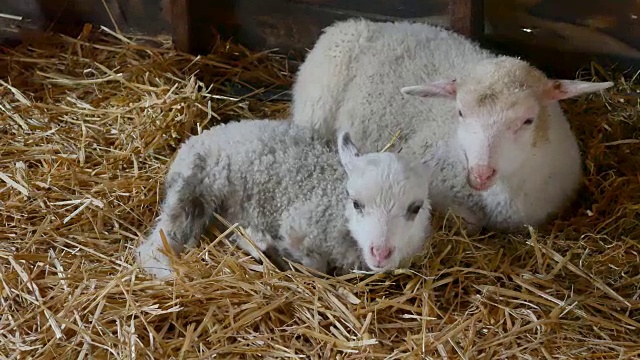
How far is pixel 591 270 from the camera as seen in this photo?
3.26 m

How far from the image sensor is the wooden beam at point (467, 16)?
419 cm

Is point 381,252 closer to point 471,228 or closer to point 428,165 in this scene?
point 428,165

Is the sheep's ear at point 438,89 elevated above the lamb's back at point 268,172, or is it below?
above

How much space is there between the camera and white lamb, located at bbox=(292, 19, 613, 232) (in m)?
3.21

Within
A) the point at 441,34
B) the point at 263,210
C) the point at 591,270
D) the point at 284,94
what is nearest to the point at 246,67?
the point at 284,94

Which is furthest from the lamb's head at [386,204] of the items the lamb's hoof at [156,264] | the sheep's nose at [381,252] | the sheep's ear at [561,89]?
the lamb's hoof at [156,264]

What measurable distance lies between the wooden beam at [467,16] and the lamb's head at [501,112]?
88 cm

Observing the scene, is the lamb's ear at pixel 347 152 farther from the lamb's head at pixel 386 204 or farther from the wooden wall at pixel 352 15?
the wooden wall at pixel 352 15

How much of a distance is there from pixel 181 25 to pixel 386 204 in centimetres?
235

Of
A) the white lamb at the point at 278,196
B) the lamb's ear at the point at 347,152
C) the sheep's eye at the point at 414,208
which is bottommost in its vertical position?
the white lamb at the point at 278,196

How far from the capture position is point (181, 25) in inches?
189

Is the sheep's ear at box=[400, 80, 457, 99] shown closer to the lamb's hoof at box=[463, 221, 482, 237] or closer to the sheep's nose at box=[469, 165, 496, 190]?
the sheep's nose at box=[469, 165, 496, 190]

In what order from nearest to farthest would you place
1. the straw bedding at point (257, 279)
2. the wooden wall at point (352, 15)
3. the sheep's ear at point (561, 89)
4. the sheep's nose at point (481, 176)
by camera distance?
the straw bedding at point (257, 279) → the sheep's nose at point (481, 176) → the sheep's ear at point (561, 89) → the wooden wall at point (352, 15)

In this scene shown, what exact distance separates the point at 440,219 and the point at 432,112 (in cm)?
57
